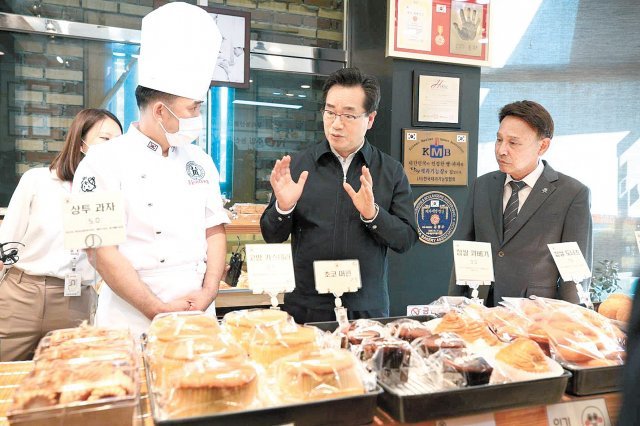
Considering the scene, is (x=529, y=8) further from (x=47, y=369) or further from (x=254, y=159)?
(x=47, y=369)

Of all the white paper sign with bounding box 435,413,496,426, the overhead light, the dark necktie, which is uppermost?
the overhead light

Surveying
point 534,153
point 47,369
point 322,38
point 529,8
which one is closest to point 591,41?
point 529,8

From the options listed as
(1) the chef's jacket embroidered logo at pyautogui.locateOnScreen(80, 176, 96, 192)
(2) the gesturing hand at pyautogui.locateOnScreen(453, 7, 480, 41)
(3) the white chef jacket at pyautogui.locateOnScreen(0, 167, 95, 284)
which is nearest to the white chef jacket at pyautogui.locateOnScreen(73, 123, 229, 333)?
(1) the chef's jacket embroidered logo at pyautogui.locateOnScreen(80, 176, 96, 192)

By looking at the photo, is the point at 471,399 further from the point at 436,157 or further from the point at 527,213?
the point at 436,157

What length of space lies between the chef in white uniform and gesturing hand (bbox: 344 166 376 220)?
1.66ft

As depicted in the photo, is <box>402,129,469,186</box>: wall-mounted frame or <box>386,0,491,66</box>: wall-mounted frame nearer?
<box>386,0,491,66</box>: wall-mounted frame

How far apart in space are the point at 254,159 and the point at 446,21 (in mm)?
1717

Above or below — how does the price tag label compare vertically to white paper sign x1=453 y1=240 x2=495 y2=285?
below

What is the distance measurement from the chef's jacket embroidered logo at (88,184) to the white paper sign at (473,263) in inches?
43.1

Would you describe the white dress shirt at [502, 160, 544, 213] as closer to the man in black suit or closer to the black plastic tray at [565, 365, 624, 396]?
the man in black suit

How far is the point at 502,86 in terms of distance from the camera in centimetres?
420

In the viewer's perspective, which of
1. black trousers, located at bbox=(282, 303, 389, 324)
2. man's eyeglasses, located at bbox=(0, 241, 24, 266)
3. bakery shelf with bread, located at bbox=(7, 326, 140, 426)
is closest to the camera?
bakery shelf with bread, located at bbox=(7, 326, 140, 426)

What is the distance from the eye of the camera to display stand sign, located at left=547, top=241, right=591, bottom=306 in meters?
1.58

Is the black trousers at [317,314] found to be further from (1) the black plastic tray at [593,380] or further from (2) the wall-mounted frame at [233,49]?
(2) the wall-mounted frame at [233,49]
